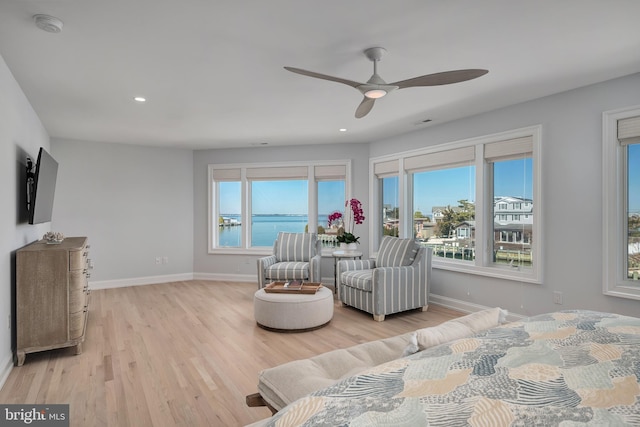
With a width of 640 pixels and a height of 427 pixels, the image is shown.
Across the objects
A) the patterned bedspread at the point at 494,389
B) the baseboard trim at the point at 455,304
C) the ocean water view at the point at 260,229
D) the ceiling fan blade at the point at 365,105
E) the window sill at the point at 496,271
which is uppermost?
the ceiling fan blade at the point at 365,105

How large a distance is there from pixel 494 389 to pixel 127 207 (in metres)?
6.26

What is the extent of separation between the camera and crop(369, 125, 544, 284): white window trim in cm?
369

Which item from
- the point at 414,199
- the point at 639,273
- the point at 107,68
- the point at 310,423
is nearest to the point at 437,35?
the point at 310,423

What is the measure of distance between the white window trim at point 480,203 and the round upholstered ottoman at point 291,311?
6.48 ft

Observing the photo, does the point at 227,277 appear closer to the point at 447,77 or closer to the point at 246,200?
the point at 246,200

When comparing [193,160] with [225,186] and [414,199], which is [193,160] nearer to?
[225,186]

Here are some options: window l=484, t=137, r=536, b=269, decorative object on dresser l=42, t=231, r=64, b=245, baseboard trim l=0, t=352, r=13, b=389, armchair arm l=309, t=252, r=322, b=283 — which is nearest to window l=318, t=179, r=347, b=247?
armchair arm l=309, t=252, r=322, b=283

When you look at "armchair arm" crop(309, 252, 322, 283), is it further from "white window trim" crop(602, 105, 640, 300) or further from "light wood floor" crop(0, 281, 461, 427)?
"white window trim" crop(602, 105, 640, 300)

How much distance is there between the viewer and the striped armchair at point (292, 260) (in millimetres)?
5020

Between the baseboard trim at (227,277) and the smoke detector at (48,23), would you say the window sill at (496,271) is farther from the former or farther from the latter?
the smoke detector at (48,23)

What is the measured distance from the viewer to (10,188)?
3.00 meters

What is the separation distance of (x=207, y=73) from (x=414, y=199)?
3.50 m

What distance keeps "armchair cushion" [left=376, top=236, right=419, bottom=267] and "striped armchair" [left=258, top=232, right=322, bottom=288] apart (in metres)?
0.99

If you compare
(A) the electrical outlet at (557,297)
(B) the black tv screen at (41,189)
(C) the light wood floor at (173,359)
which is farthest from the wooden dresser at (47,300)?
(A) the electrical outlet at (557,297)
